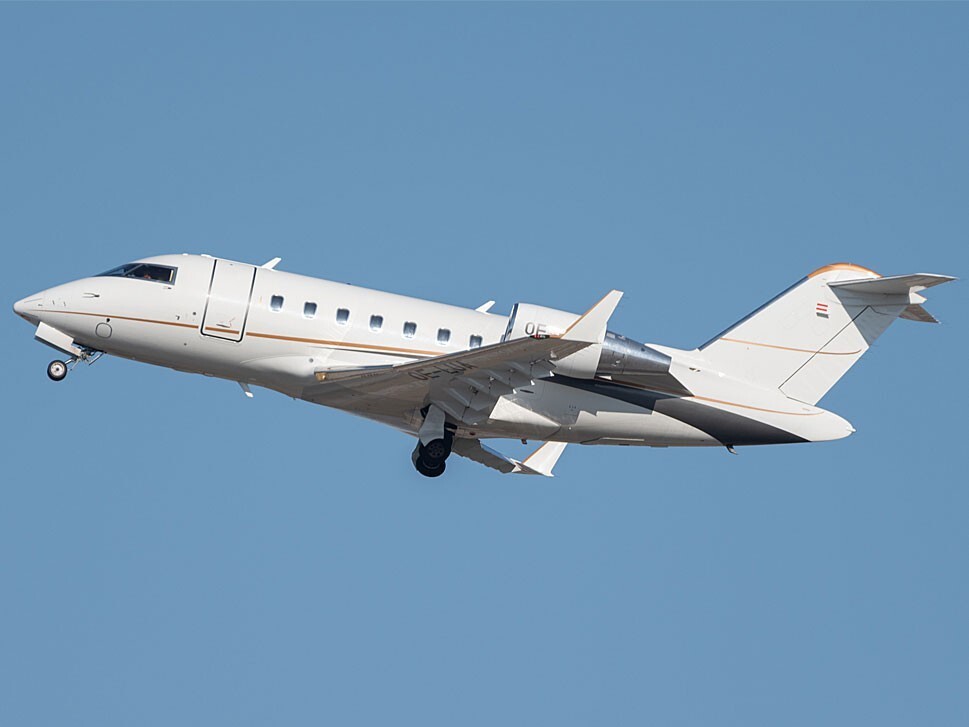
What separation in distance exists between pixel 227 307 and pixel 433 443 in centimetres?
402

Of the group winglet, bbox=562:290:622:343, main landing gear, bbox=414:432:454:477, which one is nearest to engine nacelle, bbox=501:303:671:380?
winglet, bbox=562:290:622:343

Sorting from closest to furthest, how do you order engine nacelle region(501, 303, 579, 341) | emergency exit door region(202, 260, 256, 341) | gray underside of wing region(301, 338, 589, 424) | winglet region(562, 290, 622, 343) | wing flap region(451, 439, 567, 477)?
winglet region(562, 290, 622, 343) → gray underside of wing region(301, 338, 589, 424) → engine nacelle region(501, 303, 579, 341) → emergency exit door region(202, 260, 256, 341) → wing flap region(451, 439, 567, 477)

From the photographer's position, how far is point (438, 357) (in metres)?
20.7

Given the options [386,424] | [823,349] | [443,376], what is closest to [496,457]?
[386,424]

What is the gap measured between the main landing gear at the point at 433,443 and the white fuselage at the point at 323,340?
14.7 inches

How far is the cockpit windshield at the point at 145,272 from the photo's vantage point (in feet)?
72.5

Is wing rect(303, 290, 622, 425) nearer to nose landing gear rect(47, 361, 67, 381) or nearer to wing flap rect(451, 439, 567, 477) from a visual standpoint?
wing flap rect(451, 439, 567, 477)

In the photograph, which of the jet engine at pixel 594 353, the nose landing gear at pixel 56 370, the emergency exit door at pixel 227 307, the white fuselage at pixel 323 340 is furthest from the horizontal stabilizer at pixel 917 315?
the nose landing gear at pixel 56 370

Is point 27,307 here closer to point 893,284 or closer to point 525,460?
point 525,460

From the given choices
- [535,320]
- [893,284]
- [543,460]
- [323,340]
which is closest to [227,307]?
[323,340]

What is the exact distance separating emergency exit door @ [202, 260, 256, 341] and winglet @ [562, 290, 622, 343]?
5.67 meters

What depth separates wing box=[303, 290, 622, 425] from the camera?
63.0 ft

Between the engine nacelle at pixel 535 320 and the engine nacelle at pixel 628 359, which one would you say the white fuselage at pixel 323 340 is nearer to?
the engine nacelle at pixel 628 359

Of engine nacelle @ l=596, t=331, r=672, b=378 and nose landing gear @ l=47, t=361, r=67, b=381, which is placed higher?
engine nacelle @ l=596, t=331, r=672, b=378
